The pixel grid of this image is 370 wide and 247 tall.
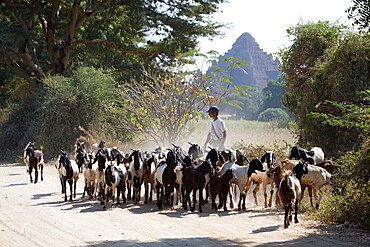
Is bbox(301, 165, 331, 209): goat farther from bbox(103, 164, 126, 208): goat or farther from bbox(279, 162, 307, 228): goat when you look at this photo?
bbox(103, 164, 126, 208): goat

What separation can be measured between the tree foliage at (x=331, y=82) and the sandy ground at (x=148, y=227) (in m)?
3.06

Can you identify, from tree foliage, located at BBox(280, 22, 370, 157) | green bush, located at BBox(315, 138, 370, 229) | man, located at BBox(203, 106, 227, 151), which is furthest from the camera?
tree foliage, located at BBox(280, 22, 370, 157)

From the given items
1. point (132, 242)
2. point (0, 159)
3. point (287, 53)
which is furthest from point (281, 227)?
point (0, 159)

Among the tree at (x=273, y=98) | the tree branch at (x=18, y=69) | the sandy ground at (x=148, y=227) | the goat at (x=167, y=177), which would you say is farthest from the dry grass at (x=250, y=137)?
the tree at (x=273, y=98)

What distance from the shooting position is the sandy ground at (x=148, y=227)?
24.8ft

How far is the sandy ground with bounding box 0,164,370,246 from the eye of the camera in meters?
7.57

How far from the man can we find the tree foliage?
221 centimetres

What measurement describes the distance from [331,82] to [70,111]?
596 inches

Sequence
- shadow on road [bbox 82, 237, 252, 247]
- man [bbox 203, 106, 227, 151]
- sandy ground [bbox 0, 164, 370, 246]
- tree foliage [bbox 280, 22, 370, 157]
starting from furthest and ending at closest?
1. tree foliage [bbox 280, 22, 370, 157]
2. man [bbox 203, 106, 227, 151]
3. sandy ground [bbox 0, 164, 370, 246]
4. shadow on road [bbox 82, 237, 252, 247]

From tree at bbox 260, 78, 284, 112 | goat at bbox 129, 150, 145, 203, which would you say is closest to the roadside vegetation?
goat at bbox 129, 150, 145, 203

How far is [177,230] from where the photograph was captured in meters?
8.52

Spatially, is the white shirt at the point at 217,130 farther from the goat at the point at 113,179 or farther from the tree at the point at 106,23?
the tree at the point at 106,23

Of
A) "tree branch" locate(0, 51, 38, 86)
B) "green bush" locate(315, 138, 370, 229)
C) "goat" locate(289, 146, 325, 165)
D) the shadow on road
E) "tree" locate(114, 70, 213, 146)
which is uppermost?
"tree branch" locate(0, 51, 38, 86)

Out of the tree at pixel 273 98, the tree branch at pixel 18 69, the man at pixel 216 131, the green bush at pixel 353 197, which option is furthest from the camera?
the tree at pixel 273 98
